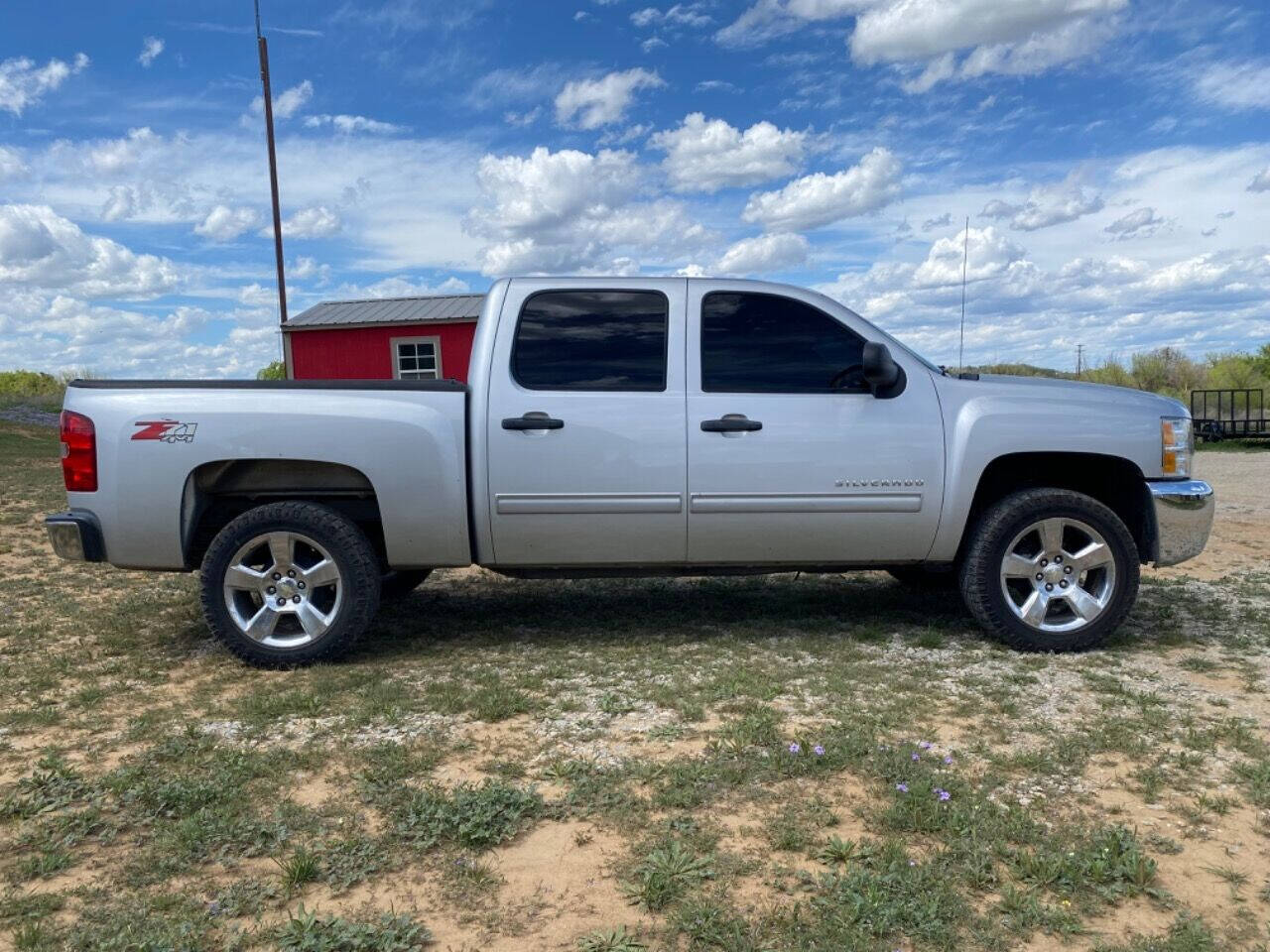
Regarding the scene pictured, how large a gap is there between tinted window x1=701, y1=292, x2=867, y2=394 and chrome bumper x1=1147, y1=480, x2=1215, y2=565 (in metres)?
1.62

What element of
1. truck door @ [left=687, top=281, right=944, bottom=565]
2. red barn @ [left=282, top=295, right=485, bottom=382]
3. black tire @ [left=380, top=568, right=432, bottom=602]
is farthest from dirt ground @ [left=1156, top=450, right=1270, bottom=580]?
red barn @ [left=282, top=295, right=485, bottom=382]

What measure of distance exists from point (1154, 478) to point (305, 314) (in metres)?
21.9

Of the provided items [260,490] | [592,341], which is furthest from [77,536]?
[592,341]

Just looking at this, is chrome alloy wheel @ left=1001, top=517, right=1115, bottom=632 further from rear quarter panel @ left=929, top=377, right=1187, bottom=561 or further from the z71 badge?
the z71 badge

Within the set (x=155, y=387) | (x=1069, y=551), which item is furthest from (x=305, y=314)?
(x=1069, y=551)

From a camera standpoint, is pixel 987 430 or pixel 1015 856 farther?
pixel 987 430

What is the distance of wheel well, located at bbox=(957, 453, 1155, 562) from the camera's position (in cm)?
521

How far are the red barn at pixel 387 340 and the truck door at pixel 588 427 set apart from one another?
53.1 feet

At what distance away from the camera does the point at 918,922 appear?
2504 mm

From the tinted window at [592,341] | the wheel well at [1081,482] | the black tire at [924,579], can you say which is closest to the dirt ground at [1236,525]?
the black tire at [924,579]

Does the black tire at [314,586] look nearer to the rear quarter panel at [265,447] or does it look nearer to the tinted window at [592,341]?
the rear quarter panel at [265,447]

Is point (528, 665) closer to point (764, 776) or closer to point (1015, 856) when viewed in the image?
point (764, 776)

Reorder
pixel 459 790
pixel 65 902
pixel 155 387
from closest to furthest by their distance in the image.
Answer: pixel 65 902
pixel 459 790
pixel 155 387

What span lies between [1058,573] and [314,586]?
3710 millimetres
